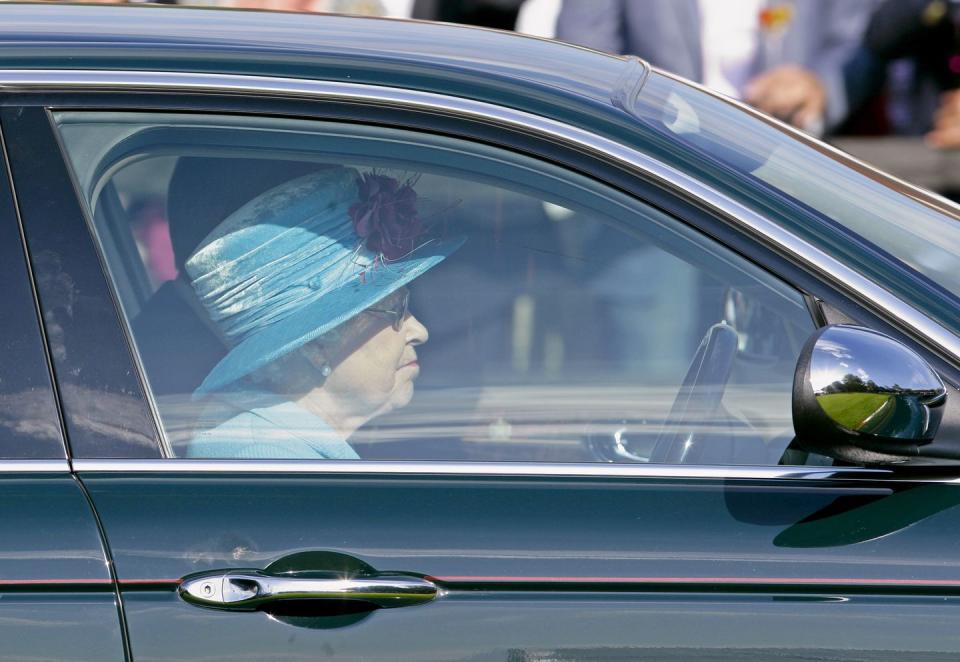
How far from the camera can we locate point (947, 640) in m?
1.45

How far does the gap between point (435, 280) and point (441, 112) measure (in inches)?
10.9

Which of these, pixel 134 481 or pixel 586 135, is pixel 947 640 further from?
pixel 134 481

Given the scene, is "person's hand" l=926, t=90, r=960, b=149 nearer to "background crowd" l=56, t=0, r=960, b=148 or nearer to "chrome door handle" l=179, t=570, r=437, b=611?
"background crowd" l=56, t=0, r=960, b=148

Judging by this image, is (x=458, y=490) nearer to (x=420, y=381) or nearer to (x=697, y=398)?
(x=420, y=381)

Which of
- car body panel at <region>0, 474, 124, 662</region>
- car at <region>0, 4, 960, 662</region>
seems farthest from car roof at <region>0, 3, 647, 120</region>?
car body panel at <region>0, 474, 124, 662</region>

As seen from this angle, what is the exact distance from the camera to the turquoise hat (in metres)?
1.73

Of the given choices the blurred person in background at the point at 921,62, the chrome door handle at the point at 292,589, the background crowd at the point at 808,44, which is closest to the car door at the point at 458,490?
the chrome door handle at the point at 292,589

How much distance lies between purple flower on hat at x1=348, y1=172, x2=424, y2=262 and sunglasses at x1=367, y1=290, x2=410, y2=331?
0.06m

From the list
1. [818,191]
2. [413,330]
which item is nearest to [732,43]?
[818,191]

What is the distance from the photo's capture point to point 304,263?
1747 mm

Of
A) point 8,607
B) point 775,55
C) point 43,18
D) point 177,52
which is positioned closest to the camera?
point 8,607

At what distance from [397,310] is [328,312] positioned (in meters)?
0.10

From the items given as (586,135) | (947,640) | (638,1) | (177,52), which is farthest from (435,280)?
(638,1)

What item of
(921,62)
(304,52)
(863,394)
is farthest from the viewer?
(921,62)
